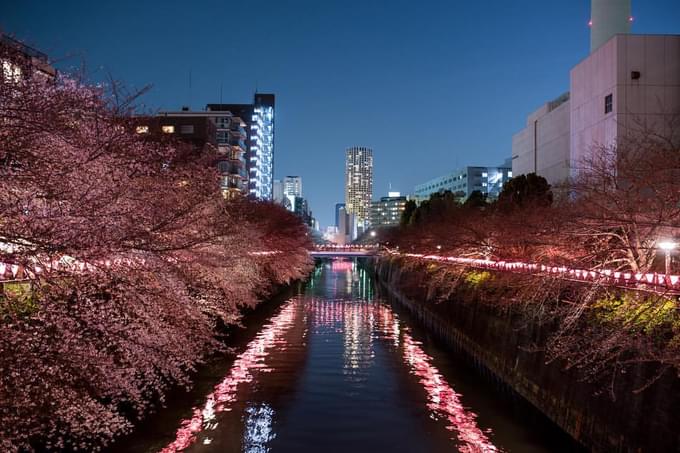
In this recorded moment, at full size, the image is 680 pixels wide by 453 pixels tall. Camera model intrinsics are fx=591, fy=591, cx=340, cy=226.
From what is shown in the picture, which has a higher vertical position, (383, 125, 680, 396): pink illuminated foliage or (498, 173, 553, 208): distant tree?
(498, 173, 553, 208): distant tree

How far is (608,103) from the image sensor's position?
39375 mm

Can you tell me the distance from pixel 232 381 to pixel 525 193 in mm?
22464

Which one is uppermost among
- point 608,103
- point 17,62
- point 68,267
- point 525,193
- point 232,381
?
point 608,103

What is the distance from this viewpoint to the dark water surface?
14789 mm

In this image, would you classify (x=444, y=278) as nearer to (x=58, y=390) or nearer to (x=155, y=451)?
(x=155, y=451)

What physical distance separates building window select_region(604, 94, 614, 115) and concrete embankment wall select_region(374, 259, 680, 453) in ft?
63.2

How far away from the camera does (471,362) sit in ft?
81.3

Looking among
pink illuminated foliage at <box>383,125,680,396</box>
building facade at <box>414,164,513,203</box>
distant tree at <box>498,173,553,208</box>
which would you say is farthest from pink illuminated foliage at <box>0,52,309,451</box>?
building facade at <box>414,164,513,203</box>

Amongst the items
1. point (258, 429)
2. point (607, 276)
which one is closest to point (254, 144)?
point (258, 429)

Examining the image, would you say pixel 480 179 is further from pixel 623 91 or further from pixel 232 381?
pixel 232 381

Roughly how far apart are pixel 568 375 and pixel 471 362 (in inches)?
386

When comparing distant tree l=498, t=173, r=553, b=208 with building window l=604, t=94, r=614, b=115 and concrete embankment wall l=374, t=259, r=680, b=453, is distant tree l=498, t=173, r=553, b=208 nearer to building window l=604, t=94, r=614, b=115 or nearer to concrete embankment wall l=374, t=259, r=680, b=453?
building window l=604, t=94, r=614, b=115

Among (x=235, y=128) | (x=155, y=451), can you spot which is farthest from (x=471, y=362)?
(x=235, y=128)

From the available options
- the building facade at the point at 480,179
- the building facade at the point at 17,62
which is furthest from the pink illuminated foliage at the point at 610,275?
the building facade at the point at 480,179
